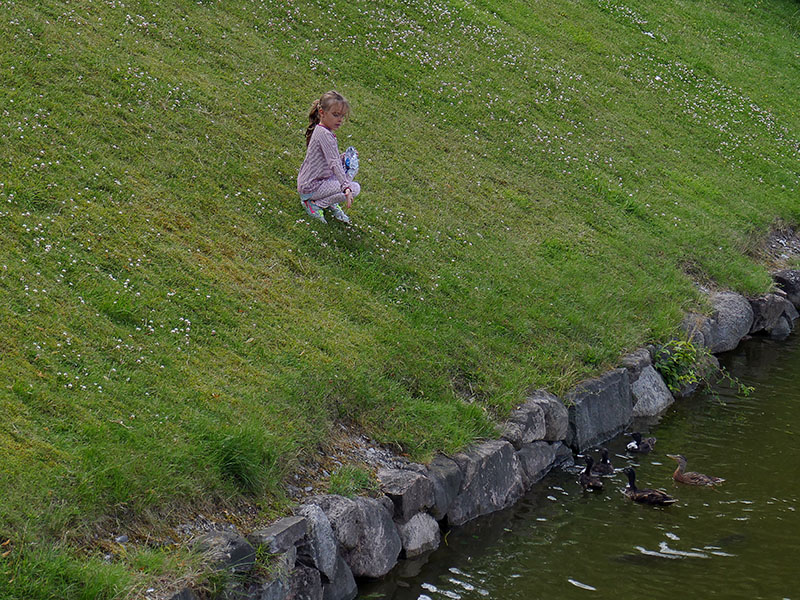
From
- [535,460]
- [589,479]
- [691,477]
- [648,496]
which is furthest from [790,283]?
[535,460]

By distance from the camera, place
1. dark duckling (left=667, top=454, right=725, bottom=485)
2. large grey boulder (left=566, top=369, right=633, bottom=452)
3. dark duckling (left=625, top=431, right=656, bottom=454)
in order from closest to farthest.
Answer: dark duckling (left=667, top=454, right=725, bottom=485) → large grey boulder (left=566, top=369, right=633, bottom=452) → dark duckling (left=625, top=431, right=656, bottom=454)

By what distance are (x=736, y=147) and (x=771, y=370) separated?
936 centimetres

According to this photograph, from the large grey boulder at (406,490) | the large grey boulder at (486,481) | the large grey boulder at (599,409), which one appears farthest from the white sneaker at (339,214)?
the large grey boulder at (406,490)

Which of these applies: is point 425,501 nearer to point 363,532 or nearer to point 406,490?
point 406,490

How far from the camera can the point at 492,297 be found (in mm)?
12703

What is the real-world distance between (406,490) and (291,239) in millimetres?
4360

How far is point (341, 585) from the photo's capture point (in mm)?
7758

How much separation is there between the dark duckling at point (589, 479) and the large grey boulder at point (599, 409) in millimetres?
612

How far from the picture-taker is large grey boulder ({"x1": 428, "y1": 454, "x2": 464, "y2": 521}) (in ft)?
29.7

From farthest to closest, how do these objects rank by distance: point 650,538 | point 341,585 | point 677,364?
point 677,364 < point 650,538 < point 341,585

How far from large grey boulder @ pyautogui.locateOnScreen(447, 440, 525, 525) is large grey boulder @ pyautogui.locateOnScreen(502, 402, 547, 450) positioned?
0.27 m

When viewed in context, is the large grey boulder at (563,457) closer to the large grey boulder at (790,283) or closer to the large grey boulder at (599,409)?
the large grey boulder at (599,409)

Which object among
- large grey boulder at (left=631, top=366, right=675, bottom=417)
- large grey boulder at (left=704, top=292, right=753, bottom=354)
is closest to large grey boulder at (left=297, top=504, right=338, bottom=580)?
large grey boulder at (left=631, top=366, right=675, bottom=417)

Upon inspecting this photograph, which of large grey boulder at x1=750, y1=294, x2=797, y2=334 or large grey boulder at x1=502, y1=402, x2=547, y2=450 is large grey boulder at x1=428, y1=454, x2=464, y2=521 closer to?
large grey boulder at x1=502, y1=402, x2=547, y2=450
